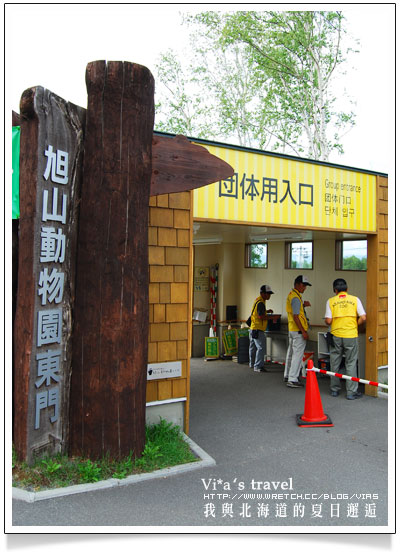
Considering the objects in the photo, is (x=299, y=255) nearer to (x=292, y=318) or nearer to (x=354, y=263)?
(x=354, y=263)

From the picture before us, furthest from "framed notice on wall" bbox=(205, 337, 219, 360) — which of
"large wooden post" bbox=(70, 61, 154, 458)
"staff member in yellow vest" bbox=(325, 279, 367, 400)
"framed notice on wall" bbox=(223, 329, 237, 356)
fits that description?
"large wooden post" bbox=(70, 61, 154, 458)

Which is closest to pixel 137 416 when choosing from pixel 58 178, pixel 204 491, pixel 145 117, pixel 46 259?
pixel 204 491

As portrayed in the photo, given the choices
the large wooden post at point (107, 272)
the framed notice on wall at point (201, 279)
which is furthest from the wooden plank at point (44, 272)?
the framed notice on wall at point (201, 279)

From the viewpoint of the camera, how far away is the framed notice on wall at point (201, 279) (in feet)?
40.5

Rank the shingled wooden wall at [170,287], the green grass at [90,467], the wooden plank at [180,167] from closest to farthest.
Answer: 1. the green grass at [90,467]
2. the wooden plank at [180,167]
3. the shingled wooden wall at [170,287]

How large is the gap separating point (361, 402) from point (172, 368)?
3.66 metres

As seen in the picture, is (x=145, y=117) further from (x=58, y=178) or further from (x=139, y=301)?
A: (x=139, y=301)

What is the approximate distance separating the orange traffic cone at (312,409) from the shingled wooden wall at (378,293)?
2004 mm

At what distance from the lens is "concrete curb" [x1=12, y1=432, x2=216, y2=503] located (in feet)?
13.2

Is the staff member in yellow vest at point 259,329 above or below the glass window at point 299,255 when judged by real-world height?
below

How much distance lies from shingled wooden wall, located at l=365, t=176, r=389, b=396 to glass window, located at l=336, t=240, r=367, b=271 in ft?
4.67

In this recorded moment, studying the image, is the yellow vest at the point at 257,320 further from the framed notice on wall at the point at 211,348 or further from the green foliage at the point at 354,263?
the green foliage at the point at 354,263

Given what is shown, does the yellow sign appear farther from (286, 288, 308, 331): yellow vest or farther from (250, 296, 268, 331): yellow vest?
(250, 296, 268, 331): yellow vest

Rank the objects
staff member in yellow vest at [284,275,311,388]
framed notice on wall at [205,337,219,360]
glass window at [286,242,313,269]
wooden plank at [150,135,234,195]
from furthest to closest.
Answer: framed notice on wall at [205,337,219,360] < glass window at [286,242,313,269] < staff member in yellow vest at [284,275,311,388] < wooden plank at [150,135,234,195]
